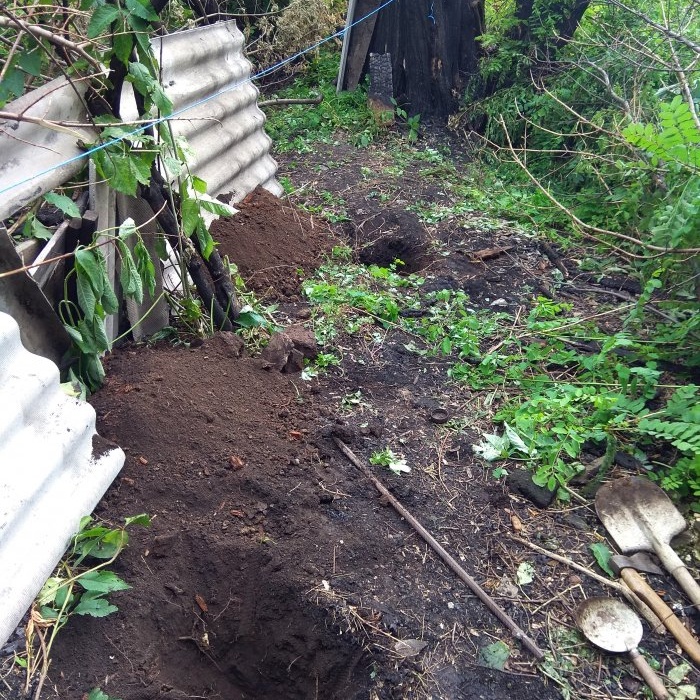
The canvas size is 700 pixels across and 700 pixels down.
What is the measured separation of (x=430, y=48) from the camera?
20.3 ft

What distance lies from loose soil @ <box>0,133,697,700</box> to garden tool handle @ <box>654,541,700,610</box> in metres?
0.05

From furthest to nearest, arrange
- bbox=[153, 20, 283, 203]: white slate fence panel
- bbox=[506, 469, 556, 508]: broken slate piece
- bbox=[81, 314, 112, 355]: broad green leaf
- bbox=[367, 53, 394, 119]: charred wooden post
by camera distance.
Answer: bbox=[367, 53, 394, 119]: charred wooden post
bbox=[153, 20, 283, 203]: white slate fence panel
bbox=[506, 469, 556, 508]: broken slate piece
bbox=[81, 314, 112, 355]: broad green leaf

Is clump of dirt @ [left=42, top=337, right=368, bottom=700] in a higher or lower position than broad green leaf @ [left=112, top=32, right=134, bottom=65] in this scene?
lower

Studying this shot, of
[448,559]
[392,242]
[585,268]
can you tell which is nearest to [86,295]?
[448,559]

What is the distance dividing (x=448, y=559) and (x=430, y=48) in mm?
5330

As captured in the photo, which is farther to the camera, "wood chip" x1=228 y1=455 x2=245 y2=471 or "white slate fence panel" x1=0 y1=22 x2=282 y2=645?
"wood chip" x1=228 y1=455 x2=245 y2=471

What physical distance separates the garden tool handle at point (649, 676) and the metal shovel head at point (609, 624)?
0.09 feet

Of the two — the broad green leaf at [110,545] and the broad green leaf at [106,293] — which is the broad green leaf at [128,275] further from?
the broad green leaf at [110,545]

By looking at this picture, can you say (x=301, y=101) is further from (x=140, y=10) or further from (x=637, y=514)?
(x=637, y=514)

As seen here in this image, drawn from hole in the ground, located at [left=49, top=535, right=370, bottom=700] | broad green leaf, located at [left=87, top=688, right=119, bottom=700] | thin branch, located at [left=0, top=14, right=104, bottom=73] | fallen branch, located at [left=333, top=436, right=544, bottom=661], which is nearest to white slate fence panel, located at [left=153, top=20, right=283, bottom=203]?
thin branch, located at [left=0, top=14, right=104, bottom=73]

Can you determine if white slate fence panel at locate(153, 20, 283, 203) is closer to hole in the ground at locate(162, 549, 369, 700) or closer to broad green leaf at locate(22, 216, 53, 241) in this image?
broad green leaf at locate(22, 216, 53, 241)

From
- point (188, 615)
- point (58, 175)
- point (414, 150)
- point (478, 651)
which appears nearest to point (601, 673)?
point (478, 651)

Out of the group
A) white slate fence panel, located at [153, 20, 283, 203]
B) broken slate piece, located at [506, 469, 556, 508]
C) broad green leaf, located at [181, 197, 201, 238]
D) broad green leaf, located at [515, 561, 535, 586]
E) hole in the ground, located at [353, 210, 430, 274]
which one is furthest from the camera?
hole in the ground, located at [353, 210, 430, 274]

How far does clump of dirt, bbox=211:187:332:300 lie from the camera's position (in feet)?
12.6
